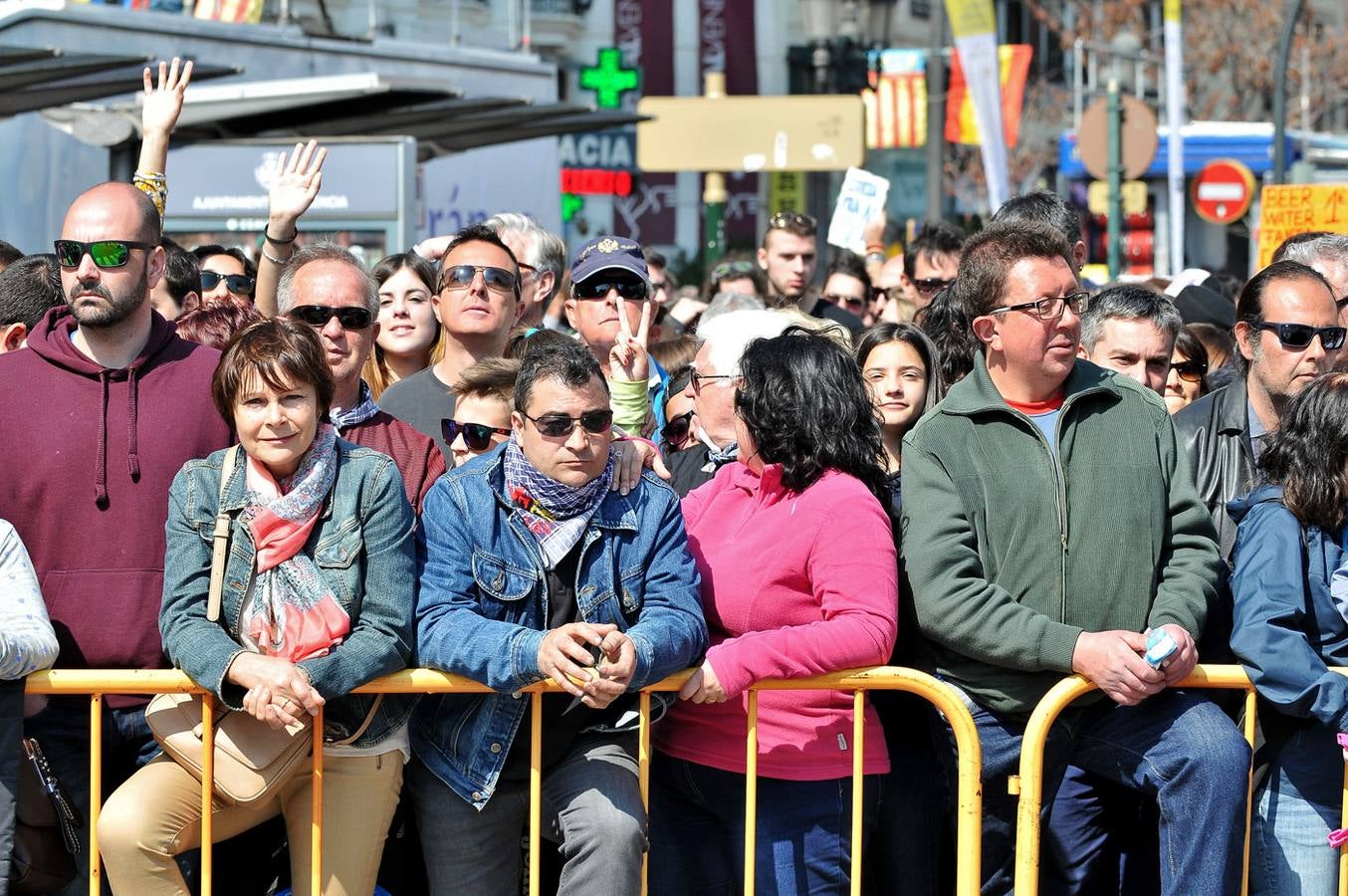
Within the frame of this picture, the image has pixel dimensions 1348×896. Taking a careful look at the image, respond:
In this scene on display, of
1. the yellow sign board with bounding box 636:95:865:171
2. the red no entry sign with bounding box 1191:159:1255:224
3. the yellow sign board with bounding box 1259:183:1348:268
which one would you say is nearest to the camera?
the yellow sign board with bounding box 1259:183:1348:268

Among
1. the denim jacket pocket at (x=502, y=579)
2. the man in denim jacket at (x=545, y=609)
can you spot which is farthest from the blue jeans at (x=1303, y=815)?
the denim jacket pocket at (x=502, y=579)

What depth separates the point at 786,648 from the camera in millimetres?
3992

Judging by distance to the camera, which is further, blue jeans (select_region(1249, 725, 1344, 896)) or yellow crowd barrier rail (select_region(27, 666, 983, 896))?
blue jeans (select_region(1249, 725, 1344, 896))

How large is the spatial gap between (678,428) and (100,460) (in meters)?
1.96

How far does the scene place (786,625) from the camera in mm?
4125

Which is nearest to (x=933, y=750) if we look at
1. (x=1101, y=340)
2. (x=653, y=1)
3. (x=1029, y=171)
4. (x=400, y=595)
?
(x=400, y=595)

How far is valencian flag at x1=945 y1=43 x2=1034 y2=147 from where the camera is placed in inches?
892

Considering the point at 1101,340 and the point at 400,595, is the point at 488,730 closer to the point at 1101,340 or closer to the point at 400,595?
the point at 400,595

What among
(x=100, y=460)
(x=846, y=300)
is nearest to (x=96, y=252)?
(x=100, y=460)

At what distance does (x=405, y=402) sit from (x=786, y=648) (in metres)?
2.05

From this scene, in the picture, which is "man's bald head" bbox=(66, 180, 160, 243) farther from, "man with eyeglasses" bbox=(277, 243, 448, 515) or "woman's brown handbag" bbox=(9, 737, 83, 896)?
"woman's brown handbag" bbox=(9, 737, 83, 896)

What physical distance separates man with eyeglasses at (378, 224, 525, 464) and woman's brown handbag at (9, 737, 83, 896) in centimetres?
183

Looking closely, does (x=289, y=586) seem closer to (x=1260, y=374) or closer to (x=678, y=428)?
(x=678, y=428)

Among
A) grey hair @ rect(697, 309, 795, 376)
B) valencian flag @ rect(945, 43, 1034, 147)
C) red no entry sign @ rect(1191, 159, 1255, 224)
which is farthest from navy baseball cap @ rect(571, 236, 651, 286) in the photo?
valencian flag @ rect(945, 43, 1034, 147)
